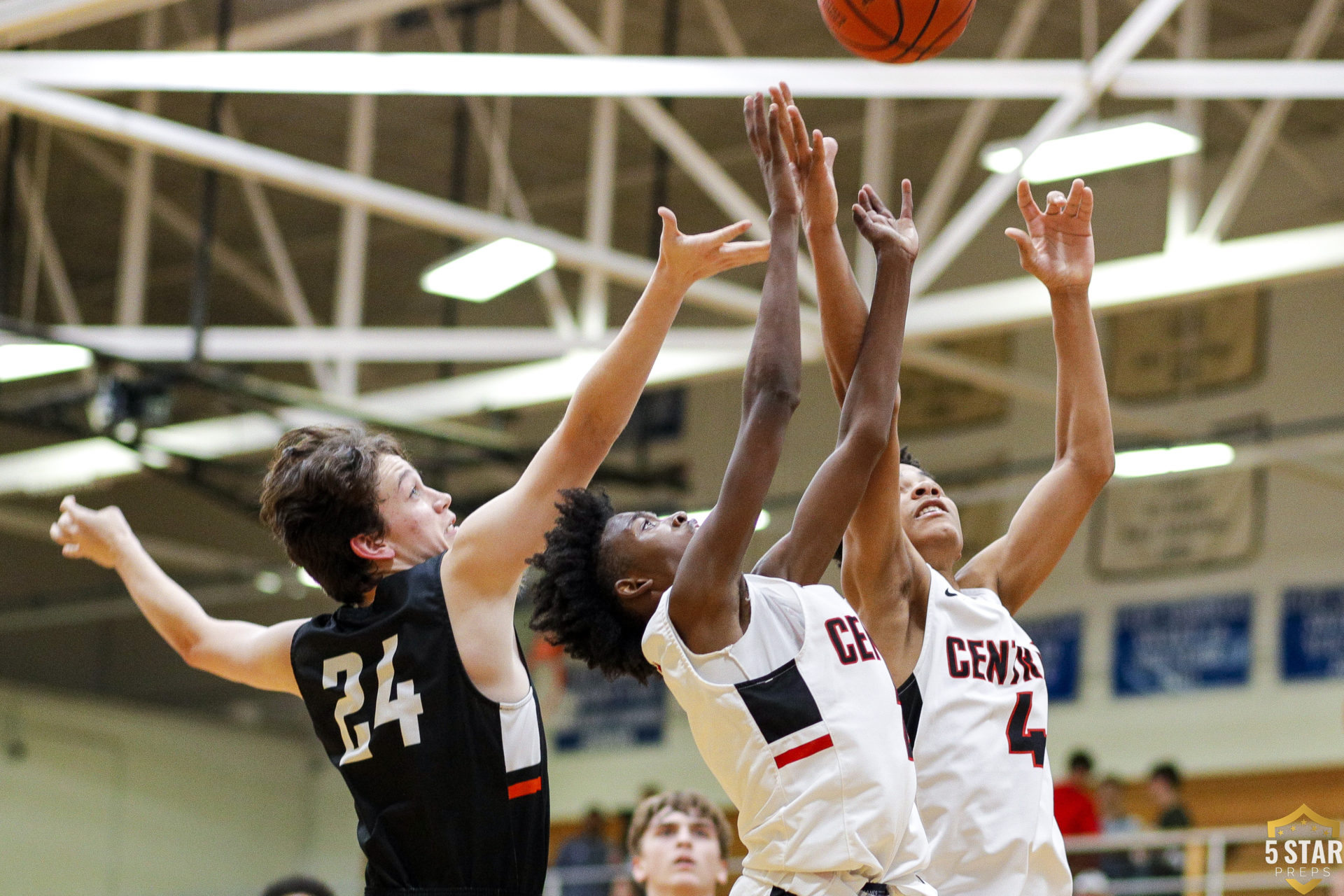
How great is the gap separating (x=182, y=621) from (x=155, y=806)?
20.1 metres

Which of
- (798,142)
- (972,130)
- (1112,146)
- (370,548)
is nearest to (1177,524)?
(972,130)

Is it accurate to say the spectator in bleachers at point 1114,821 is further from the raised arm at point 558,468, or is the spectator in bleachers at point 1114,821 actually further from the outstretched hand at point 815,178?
the raised arm at point 558,468

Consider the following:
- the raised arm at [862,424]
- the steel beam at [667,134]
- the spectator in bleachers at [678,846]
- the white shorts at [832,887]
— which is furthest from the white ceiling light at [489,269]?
the white shorts at [832,887]

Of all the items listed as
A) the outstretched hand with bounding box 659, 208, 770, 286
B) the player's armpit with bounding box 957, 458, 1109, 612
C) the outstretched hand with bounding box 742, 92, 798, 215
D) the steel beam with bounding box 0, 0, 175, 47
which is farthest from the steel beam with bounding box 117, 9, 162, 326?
the outstretched hand with bounding box 659, 208, 770, 286

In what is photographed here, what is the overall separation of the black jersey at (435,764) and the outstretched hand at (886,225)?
1208 millimetres

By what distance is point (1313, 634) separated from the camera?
51.6 feet

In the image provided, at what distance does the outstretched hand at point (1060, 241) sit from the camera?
471 cm

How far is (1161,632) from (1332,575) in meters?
1.70

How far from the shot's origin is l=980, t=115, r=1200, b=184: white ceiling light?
9922 millimetres

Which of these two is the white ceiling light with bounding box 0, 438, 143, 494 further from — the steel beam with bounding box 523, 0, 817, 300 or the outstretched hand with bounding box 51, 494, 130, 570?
the outstretched hand with bounding box 51, 494, 130, 570

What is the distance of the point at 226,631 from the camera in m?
4.19

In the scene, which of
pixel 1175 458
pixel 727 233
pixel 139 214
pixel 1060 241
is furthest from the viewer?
pixel 1175 458

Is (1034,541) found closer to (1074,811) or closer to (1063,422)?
(1063,422)

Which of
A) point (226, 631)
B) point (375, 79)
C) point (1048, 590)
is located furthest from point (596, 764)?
point (226, 631)
